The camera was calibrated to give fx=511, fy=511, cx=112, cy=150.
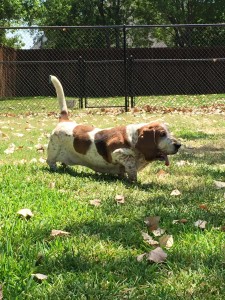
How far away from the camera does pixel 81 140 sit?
4.87m

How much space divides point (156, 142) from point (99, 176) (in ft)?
2.64

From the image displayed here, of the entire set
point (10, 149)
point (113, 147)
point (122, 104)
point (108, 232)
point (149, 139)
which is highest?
point (149, 139)

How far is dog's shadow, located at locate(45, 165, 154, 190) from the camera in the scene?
4523 millimetres

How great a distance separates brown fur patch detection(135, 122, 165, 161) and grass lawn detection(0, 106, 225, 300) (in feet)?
1.00

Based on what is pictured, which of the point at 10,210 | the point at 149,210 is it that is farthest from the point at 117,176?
the point at 10,210

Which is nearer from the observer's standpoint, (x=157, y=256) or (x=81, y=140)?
(x=157, y=256)

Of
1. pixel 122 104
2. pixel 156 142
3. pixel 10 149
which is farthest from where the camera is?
pixel 122 104

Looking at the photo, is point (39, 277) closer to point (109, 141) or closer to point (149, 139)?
point (149, 139)

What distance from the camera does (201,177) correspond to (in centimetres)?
488

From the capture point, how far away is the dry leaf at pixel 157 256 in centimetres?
258

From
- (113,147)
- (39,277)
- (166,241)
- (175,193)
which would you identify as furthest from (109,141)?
(39,277)

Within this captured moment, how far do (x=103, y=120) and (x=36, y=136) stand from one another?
2.91 m

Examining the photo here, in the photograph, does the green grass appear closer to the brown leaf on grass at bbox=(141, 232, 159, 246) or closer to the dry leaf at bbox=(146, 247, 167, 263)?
the brown leaf on grass at bbox=(141, 232, 159, 246)

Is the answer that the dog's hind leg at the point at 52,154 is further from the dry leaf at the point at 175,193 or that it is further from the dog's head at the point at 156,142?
the dry leaf at the point at 175,193
